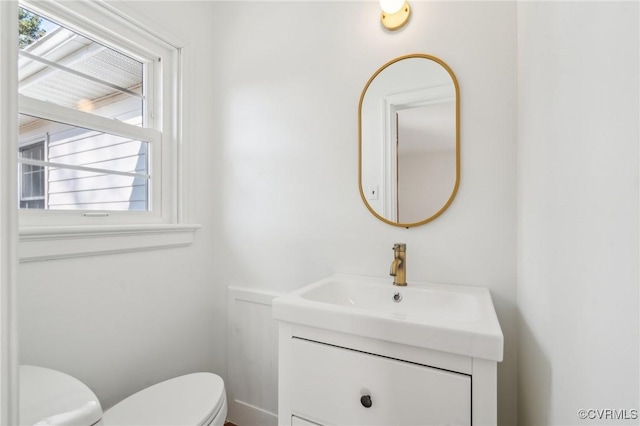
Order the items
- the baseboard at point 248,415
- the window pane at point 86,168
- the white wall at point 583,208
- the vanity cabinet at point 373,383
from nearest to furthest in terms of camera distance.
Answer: the white wall at point 583,208 → the vanity cabinet at point 373,383 → the window pane at point 86,168 → the baseboard at point 248,415

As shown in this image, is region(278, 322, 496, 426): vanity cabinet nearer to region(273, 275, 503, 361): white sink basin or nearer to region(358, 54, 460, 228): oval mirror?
region(273, 275, 503, 361): white sink basin

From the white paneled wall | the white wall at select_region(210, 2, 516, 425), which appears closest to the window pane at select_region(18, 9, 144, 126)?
the white wall at select_region(210, 2, 516, 425)

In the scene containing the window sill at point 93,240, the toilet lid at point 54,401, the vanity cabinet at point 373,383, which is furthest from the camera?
the window sill at point 93,240

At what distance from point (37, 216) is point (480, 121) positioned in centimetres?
163

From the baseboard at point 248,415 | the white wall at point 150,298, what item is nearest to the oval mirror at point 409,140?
the white wall at point 150,298

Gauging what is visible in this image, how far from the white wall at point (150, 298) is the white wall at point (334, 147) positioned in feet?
0.26

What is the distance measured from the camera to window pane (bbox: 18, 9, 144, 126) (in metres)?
1.03

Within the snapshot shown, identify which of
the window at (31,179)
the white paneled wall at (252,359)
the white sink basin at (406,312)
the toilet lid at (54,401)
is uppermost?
the window at (31,179)

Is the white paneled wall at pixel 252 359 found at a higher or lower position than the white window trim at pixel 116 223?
lower

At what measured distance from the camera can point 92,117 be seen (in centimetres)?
118

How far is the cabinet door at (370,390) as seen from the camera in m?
0.70

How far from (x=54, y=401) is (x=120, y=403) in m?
0.50

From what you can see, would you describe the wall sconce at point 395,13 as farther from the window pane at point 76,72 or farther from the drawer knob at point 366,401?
the drawer knob at point 366,401

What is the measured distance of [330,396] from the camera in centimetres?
83
